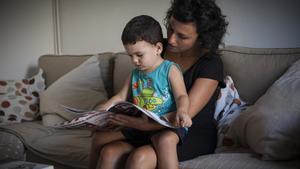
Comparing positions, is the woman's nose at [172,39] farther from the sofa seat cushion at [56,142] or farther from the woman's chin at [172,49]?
the sofa seat cushion at [56,142]

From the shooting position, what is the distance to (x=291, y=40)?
2.20m

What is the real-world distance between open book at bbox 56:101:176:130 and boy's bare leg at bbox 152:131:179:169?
0.15 feet

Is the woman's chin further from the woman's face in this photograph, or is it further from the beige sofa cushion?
the beige sofa cushion

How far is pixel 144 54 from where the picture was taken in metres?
1.48

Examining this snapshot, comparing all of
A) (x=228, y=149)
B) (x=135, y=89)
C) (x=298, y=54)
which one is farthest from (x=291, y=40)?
(x=135, y=89)

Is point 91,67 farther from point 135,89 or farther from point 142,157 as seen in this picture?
point 142,157

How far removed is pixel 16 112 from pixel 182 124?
5.10ft

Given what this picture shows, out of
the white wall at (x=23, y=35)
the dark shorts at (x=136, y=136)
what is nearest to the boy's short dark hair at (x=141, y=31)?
the dark shorts at (x=136, y=136)

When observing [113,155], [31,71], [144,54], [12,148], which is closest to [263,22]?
[144,54]

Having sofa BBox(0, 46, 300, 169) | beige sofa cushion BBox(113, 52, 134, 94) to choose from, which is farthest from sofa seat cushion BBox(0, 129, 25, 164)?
beige sofa cushion BBox(113, 52, 134, 94)

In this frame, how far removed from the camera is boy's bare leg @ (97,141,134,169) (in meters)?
1.44

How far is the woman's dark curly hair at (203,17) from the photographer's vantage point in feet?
5.20

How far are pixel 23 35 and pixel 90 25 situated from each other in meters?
0.61

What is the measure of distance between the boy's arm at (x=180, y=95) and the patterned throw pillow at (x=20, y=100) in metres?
1.41
